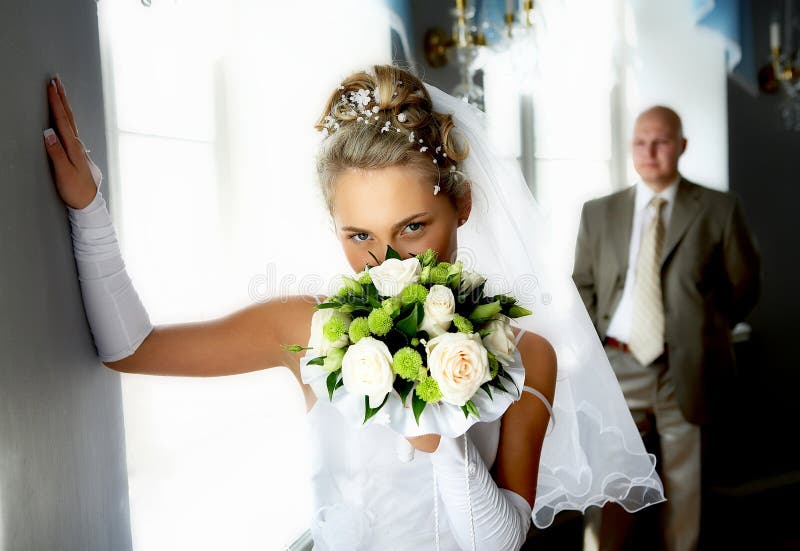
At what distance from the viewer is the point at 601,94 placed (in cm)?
459

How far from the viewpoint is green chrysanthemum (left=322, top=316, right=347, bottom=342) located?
114cm

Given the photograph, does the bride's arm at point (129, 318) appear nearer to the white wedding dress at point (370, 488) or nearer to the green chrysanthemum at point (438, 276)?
the white wedding dress at point (370, 488)

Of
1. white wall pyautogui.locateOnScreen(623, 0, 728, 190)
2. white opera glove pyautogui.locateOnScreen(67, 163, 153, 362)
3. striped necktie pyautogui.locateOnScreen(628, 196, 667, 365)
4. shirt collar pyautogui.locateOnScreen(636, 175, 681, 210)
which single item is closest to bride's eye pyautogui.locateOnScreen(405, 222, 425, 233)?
white opera glove pyautogui.locateOnScreen(67, 163, 153, 362)

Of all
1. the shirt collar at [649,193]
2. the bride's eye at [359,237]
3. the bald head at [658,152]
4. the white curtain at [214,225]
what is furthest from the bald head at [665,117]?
the bride's eye at [359,237]

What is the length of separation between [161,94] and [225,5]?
313 mm

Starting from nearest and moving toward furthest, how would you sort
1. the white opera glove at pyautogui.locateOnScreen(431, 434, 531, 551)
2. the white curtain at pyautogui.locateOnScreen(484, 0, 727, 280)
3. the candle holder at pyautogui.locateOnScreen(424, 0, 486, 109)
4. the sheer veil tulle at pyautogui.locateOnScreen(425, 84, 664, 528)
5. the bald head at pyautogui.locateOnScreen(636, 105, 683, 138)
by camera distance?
the white opera glove at pyautogui.locateOnScreen(431, 434, 531, 551) < the sheer veil tulle at pyautogui.locateOnScreen(425, 84, 664, 528) < the candle holder at pyautogui.locateOnScreen(424, 0, 486, 109) < the bald head at pyautogui.locateOnScreen(636, 105, 683, 138) < the white curtain at pyautogui.locateOnScreen(484, 0, 727, 280)

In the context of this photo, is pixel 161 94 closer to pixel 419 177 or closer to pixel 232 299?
pixel 232 299

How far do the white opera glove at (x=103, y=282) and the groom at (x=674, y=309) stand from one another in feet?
8.73

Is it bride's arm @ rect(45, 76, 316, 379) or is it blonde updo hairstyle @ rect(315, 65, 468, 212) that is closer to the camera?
bride's arm @ rect(45, 76, 316, 379)

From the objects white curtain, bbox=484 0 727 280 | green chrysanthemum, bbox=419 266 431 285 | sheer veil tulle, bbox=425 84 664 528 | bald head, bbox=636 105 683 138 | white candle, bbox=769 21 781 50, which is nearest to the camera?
green chrysanthemum, bbox=419 266 431 285

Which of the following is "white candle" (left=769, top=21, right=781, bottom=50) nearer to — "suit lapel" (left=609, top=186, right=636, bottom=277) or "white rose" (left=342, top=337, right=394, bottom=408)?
"suit lapel" (left=609, top=186, right=636, bottom=277)

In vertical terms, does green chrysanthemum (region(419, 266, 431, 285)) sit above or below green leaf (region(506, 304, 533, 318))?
above

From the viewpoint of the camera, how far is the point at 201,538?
1827 millimetres

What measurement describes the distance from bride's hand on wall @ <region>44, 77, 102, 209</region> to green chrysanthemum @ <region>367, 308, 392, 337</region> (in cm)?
49
